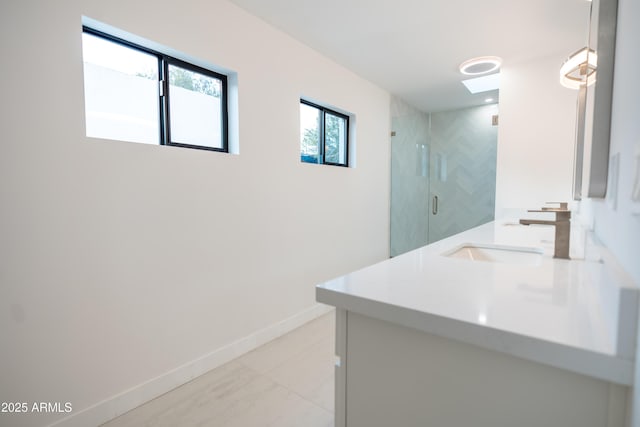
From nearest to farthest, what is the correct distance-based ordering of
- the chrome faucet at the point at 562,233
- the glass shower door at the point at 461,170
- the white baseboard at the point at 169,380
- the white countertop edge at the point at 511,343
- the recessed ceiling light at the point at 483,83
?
1. the white countertop edge at the point at 511,343
2. the chrome faucet at the point at 562,233
3. the white baseboard at the point at 169,380
4. the recessed ceiling light at the point at 483,83
5. the glass shower door at the point at 461,170

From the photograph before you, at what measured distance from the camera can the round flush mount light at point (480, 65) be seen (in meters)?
2.98

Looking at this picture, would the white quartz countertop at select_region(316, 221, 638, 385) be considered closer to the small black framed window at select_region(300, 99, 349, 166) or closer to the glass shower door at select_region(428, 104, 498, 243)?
the small black framed window at select_region(300, 99, 349, 166)

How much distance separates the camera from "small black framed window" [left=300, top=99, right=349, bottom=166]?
2.95 metres

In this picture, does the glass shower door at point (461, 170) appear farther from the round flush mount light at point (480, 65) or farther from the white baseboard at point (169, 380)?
the white baseboard at point (169, 380)

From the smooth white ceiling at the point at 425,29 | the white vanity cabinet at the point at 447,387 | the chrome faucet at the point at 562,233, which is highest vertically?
the smooth white ceiling at the point at 425,29

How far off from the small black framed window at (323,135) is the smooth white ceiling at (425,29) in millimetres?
522

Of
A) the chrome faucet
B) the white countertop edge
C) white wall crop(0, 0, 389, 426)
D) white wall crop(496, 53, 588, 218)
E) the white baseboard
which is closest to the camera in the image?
the white countertop edge

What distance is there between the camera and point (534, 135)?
3068 millimetres

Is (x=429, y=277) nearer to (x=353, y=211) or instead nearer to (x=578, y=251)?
(x=578, y=251)

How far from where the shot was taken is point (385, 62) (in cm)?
→ 309

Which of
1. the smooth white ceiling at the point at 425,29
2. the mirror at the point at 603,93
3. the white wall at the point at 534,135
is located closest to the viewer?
the mirror at the point at 603,93

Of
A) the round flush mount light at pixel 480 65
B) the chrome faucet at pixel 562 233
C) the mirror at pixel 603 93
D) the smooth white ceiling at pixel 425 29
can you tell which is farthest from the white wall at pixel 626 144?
the round flush mount light at pixel 480 65

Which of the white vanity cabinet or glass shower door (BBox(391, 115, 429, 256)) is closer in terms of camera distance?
the white vanity cabinet

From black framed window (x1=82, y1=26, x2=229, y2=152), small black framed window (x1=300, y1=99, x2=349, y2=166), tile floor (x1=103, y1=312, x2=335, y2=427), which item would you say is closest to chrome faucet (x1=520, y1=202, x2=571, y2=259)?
tile floor (x1=103, y1=312, x2=335, y2=427)
